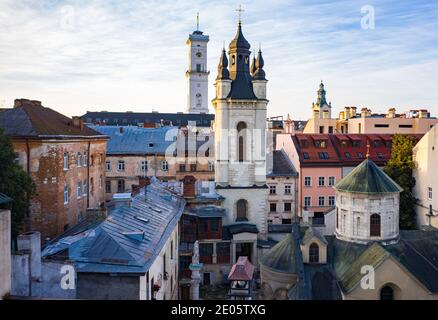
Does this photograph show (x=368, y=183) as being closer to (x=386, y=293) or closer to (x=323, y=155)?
(x=386, y=293)

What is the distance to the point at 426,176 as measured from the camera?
4166 cm

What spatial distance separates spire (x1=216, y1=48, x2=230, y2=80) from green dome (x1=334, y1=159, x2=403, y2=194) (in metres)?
16.7

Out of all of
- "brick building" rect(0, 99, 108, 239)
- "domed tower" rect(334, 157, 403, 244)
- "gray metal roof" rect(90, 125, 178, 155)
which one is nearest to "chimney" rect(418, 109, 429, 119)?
"gray metal roof" rect(90, 125, 178, 155)

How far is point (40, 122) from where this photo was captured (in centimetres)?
3172

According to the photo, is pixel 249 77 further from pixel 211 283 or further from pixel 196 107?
pixel 196 107

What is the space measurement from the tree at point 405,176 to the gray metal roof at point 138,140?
93.3 ft

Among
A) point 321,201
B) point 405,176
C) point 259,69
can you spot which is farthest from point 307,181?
point 259,69

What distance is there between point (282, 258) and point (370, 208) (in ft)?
21.8

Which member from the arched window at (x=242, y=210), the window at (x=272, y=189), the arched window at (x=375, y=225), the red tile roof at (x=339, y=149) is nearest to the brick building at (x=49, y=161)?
the arched window at (x=242, y=210)

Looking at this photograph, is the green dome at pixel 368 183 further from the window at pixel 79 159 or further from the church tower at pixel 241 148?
the window at pixel 79 159

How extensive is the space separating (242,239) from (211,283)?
4568 millimetres

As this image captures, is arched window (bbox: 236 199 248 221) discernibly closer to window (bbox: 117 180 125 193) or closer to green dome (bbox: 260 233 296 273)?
green dome (bbox: 260 233 296 273)

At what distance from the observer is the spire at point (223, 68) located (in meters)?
40.0

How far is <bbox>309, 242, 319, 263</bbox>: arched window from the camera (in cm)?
2614
